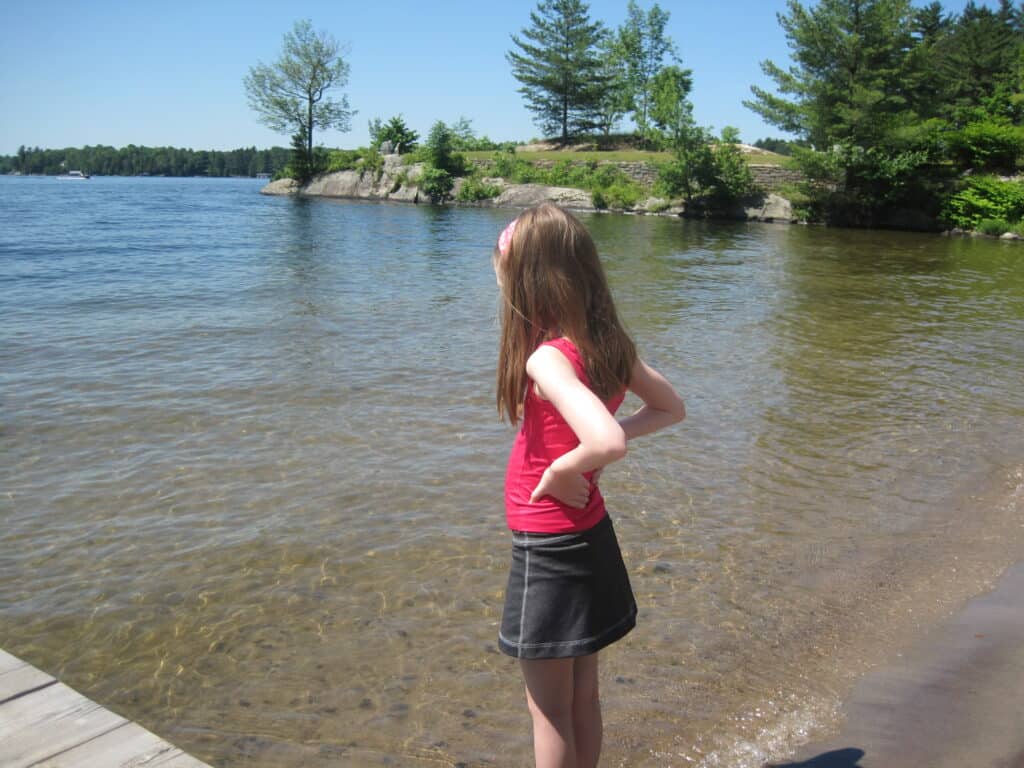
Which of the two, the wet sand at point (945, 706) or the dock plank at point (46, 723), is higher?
the dock plank at point (46, 723)

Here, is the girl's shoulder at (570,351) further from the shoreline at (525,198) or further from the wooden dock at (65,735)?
the shoreline at (525,198)

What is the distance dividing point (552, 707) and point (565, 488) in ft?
2.37

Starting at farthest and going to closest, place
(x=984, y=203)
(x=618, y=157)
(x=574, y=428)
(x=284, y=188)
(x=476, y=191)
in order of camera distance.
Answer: (x=284, y=188)
(x=618, y=157)
(x=476, y=191)
(x=984, y=203)
(x=574, y=428)

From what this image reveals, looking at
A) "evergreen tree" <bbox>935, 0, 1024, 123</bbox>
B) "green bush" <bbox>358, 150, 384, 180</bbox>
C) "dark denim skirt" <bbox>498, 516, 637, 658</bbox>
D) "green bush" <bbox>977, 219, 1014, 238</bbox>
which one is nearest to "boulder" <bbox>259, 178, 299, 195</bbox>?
"green bush" <bbox>358, 150, 384, 180</bbox>

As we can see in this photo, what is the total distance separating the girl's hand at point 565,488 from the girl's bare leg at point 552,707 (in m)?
0.51

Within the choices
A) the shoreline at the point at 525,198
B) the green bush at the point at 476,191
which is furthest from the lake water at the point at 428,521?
the green bush at the point at 476,191

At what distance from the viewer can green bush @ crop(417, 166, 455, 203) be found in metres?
49.8

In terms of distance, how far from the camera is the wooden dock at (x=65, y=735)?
2.48 meters

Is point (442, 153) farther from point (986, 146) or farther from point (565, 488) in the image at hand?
point (565, 488)

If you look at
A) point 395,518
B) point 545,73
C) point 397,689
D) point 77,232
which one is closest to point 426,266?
point 77,232

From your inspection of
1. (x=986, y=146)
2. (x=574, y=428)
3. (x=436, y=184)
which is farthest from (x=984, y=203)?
(x=574, y=428)

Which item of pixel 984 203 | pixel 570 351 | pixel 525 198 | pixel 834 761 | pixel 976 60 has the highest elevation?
pixel 976 60

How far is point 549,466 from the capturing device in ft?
7.08

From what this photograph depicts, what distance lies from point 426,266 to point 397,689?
55.2ft
